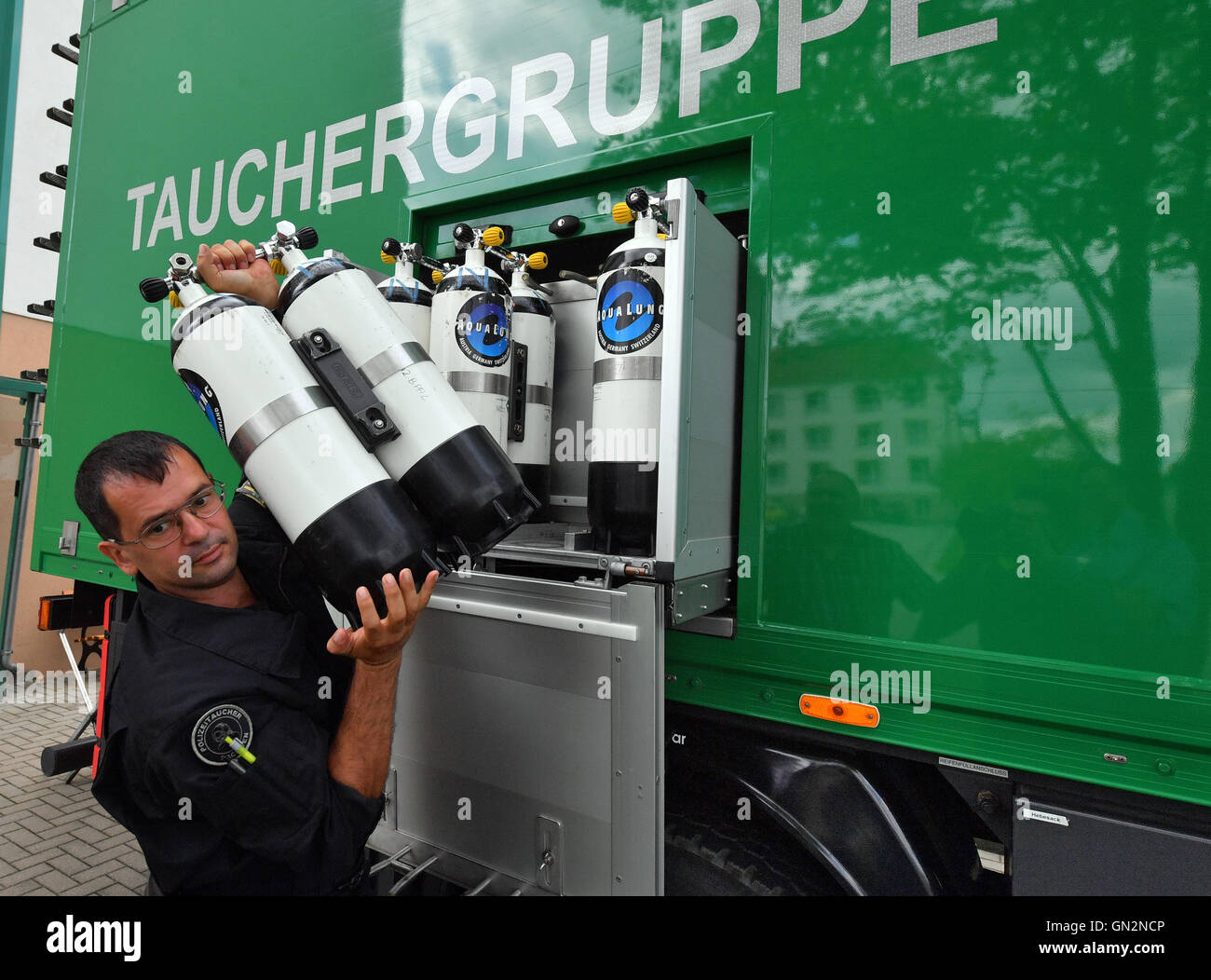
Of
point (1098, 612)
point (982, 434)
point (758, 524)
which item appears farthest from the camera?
point (758, 524)

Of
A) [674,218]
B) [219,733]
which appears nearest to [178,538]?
[219,733]

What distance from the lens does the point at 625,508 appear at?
5.33ft

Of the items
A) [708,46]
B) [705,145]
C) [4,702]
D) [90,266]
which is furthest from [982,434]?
[4,702]

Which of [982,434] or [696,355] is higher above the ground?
[696,355]

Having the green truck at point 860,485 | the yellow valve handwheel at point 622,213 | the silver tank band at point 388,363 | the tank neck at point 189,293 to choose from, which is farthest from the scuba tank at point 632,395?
the tank neck at point 189,293

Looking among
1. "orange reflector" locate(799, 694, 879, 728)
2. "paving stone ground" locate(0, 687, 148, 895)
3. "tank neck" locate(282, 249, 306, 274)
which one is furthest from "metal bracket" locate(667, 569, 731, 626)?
"paving stone ground" locate(0, 687, 148, 895)

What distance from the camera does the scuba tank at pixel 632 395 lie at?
162 cm

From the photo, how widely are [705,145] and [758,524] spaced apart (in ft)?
3.22

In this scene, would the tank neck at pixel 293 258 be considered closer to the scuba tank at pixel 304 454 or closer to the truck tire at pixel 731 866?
the scuba tank at pixel 304 454

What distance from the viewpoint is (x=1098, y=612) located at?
1.34 meters

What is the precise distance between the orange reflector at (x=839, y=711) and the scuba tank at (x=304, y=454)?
2.98ft

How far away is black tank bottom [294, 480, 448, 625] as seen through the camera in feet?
4.08

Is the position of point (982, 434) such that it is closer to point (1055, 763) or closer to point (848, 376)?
point (848, 376)

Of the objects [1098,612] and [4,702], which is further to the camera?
[4,702]
